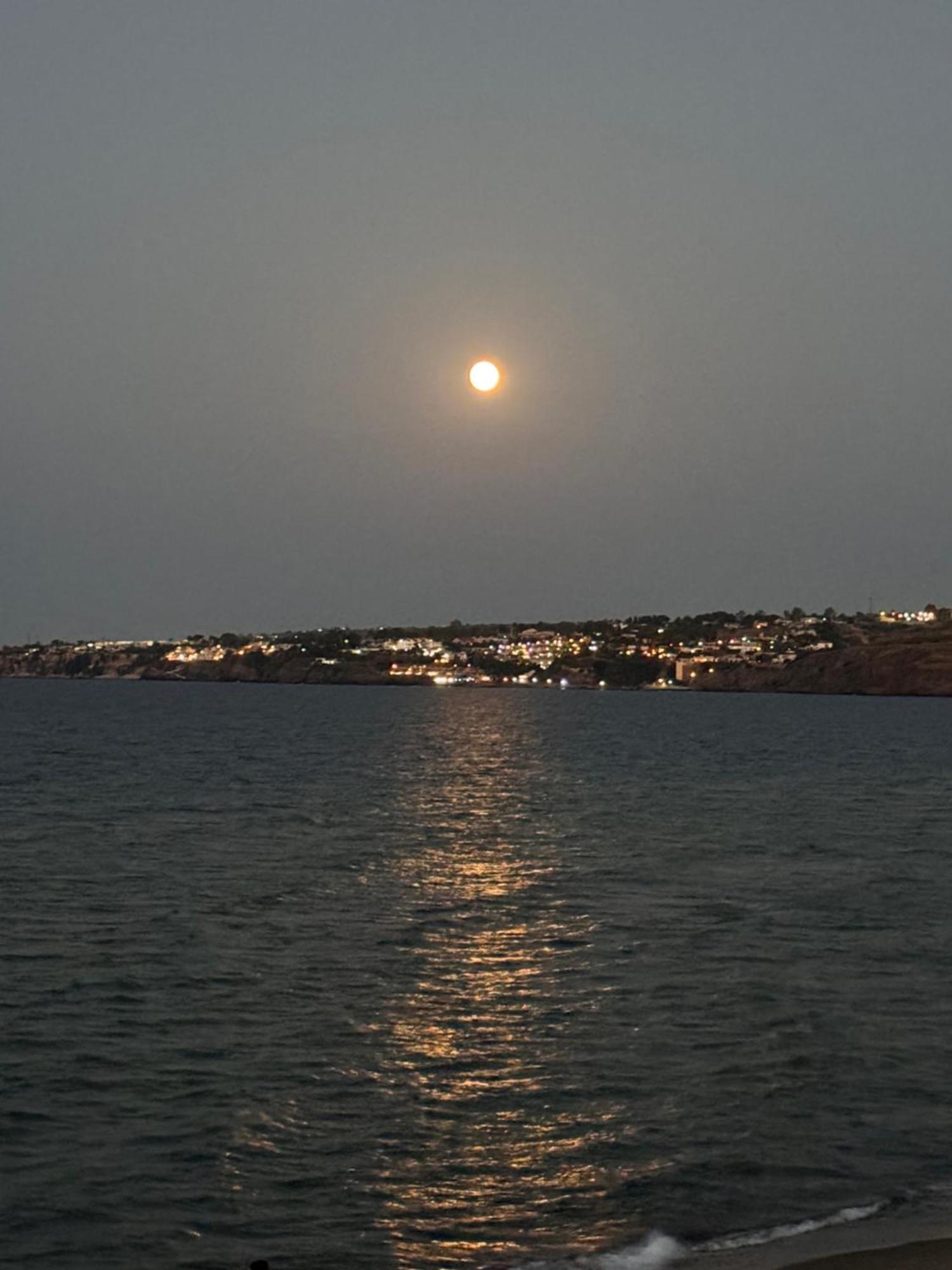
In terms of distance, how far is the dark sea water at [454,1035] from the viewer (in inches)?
599

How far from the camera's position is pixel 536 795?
66438 mm

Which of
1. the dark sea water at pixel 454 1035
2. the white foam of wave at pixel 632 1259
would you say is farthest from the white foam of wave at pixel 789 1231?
the white foam of wave at pixel 632 1259

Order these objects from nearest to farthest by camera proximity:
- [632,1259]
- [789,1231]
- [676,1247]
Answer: [632,1259]
[676,1247]
[789,1231]

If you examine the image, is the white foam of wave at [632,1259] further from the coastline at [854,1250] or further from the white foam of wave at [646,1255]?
the coastline at [854,1250]

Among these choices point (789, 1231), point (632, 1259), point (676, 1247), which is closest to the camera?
point (632, 1259)

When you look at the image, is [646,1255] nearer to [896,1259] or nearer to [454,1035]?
[896,1259]

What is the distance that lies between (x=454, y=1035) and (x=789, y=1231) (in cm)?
812

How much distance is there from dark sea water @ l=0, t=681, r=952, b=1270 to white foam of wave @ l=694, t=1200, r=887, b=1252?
15cm

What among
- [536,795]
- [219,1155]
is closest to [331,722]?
[536,795]

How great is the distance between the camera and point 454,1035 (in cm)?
2195

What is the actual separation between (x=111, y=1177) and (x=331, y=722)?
5092 inches

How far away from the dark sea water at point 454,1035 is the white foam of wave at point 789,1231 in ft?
0.48

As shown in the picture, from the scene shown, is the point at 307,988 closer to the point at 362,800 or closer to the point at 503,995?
the point at 503,995

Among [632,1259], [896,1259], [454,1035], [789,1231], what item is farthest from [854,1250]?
[454,1035]
